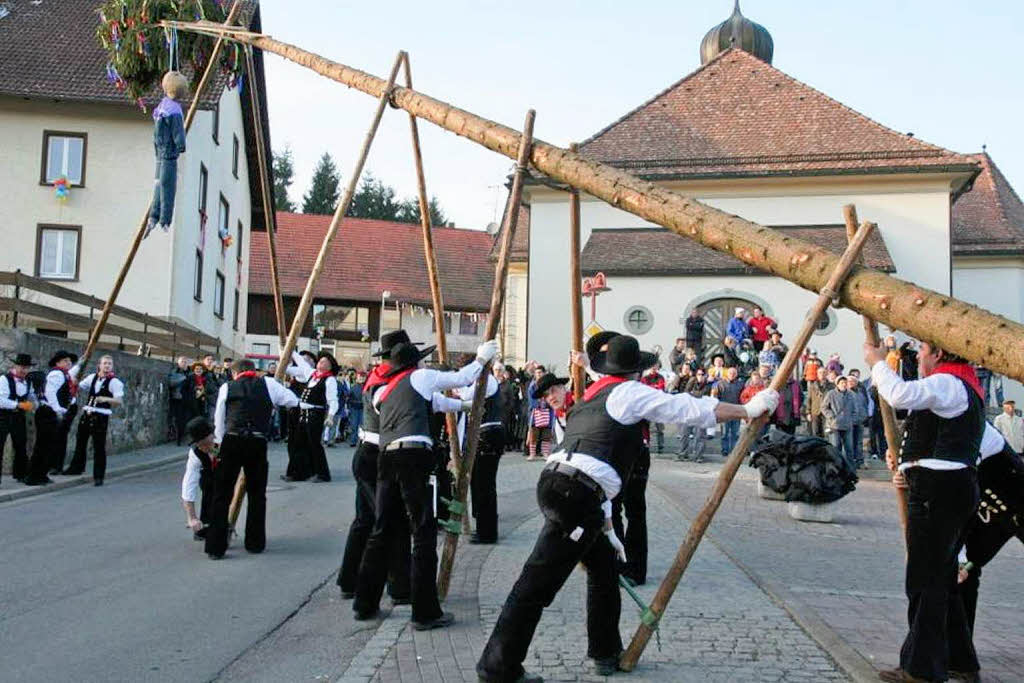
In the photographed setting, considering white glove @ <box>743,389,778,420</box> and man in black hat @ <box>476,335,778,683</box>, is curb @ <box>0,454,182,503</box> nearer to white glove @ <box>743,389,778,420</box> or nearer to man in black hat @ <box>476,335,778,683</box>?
man in black hat @ <box>476,335,778,683</box>

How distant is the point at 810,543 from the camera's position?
10969mm

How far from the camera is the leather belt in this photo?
18.1 ft

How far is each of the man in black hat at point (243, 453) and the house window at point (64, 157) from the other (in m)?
20.3

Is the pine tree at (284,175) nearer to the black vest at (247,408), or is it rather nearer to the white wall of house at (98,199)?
the white wall of house at (98,199)

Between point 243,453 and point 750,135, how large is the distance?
2703 cm

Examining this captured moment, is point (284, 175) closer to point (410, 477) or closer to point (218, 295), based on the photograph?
point (218, 295)

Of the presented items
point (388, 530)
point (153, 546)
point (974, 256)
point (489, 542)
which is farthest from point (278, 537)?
point (974, 256)

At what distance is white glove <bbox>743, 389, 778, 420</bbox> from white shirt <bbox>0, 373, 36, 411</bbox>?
37.6ft

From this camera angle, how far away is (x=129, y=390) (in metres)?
19.6

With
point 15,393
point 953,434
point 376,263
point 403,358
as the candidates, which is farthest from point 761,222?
point 953,434

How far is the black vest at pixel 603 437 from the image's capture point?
18.2 ft

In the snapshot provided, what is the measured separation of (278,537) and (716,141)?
84.8 ft

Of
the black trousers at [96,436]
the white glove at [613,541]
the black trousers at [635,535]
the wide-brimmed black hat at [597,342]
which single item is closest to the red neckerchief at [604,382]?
the wide-brimmed black hat at [597,342]

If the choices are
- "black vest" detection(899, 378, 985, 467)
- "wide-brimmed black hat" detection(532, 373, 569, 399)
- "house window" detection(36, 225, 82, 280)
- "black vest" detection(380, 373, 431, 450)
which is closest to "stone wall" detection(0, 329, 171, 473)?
"house window" detection(36, 225, 82, 280)
